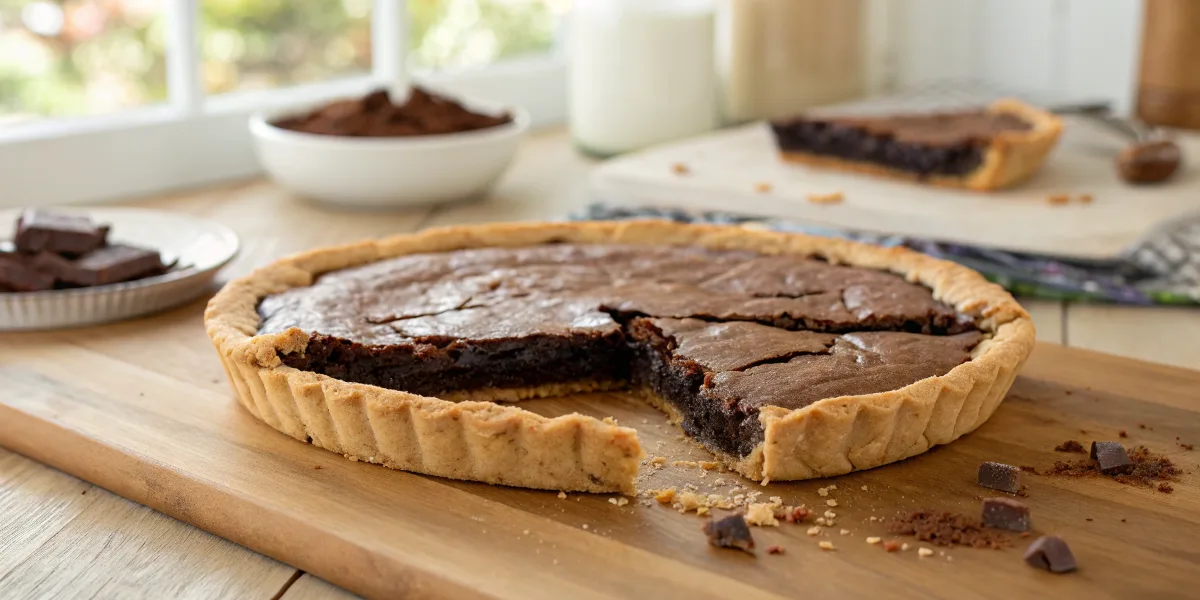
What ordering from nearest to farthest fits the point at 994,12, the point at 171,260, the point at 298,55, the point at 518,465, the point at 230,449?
the point at 518,465 → the point at 230,449 → the point at 171,260 → the point at 298,55 → the point at 994,12

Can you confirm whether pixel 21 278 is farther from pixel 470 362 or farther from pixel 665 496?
pixel 665 496

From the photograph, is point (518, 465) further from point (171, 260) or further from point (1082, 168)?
point (1082, 168)

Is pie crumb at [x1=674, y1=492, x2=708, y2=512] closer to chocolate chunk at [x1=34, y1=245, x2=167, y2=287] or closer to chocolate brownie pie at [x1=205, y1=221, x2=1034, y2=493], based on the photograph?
chocolate brownie pie at [x1=205, y1=221, x2=1034, y2=493]

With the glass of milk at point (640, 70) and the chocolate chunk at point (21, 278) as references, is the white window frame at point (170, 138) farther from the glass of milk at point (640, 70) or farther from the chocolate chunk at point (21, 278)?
the chocolate chunk at point (21, 278)

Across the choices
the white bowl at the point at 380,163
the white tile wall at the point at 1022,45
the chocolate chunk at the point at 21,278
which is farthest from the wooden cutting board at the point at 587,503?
the white tile wall at the point at 1022,45

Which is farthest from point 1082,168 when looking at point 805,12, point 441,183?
point 441,183
